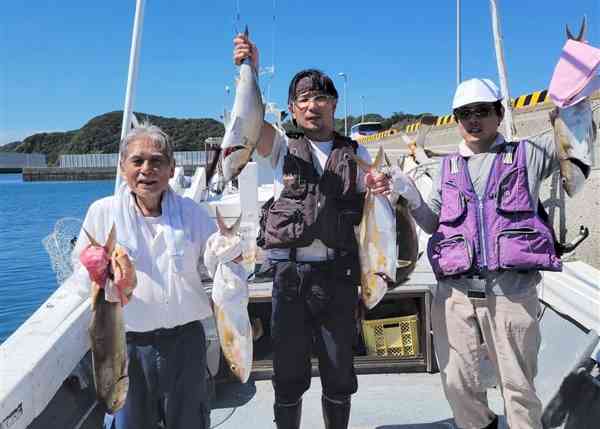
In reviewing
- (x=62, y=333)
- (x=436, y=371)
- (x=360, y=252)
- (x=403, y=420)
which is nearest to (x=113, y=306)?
(x=62, y=333)

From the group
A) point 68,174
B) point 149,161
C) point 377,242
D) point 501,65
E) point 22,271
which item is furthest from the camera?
point 68,174

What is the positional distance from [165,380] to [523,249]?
1.92m

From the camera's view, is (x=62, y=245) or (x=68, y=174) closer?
(x=62, y=245)

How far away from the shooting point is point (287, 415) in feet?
9.45

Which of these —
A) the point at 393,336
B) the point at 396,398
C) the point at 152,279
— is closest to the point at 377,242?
the point at 152,279

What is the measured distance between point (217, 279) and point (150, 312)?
35 cm

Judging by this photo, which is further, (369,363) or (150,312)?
(369,363)

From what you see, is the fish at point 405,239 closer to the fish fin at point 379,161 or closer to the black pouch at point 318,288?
the fish fin at point 379,161

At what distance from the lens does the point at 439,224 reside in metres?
2.79

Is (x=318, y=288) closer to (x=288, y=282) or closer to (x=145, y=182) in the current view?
(x=288, y=282)

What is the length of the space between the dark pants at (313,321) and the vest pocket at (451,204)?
642 mm

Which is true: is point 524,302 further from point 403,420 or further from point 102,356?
point 102,356

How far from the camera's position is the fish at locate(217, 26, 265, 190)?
→ 2.52 meters

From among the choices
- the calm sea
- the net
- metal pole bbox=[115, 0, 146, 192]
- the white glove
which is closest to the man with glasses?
the white glove
